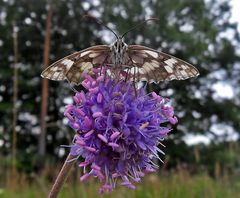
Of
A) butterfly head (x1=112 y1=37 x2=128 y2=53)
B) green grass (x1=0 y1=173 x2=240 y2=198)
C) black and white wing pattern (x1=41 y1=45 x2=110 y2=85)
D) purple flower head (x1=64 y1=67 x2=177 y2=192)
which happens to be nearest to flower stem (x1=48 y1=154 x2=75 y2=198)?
purple flower head (x1=64 y1=67 x2=177 y2=192)

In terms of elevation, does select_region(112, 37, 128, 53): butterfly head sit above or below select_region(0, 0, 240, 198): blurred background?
below

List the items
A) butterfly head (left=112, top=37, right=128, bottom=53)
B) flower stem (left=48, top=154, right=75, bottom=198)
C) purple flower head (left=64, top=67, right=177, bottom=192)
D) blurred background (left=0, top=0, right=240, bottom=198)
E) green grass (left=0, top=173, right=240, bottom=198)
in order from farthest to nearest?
blurred background (left=0, top=0, right=240, bottom=198), green grass (left=0, top=173, right=240, bottom=198), butterfly head (left=112, top=37, right=128, bottom=53), purple flower head (left=64, top=67, right=177, bottom=192), flower stem (left=48, top=154, right=75, bottom=198)

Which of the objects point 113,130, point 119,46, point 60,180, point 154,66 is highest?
point 119,46

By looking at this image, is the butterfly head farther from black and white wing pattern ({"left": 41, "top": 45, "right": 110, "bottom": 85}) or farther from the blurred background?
the blurred background

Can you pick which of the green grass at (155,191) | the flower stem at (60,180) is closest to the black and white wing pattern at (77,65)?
the flower stem at (60,180)

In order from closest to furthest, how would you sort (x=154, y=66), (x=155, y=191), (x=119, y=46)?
(x=119, y=46), (x=154, y=66), (x=155, y=191)

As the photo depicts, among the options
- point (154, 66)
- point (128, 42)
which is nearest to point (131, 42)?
point (128, 42)

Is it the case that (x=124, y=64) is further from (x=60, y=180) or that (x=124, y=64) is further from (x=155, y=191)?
(x=155, y=191)

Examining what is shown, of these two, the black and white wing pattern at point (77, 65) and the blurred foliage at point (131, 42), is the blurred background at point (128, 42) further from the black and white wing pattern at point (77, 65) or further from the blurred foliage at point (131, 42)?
the black and white wing pattern at point (77, 65)
